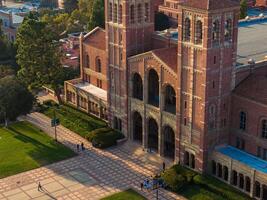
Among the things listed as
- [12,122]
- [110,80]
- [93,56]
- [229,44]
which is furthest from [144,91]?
[12,122]

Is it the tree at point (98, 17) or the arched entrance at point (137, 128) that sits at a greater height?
the tree at point (98, 17)

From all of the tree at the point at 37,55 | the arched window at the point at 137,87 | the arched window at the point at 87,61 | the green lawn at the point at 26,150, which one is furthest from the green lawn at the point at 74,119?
the arched window at the point at 137,87

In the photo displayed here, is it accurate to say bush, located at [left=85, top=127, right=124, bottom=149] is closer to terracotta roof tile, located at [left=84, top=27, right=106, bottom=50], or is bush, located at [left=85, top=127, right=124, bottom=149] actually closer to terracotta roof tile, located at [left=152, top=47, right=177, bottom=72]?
terracotta roof tile, located at [left=152, top=47, right=177, bottom=72]

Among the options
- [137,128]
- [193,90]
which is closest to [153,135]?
[137,128]

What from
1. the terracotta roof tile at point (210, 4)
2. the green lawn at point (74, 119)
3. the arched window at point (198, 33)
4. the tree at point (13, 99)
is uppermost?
the terracotta roof tile at point (210, 4)

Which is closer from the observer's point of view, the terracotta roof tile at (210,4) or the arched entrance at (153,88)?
the terracotta roof tile at (210,4)

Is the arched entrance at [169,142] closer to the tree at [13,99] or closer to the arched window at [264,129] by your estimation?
the arched window at [264,129]

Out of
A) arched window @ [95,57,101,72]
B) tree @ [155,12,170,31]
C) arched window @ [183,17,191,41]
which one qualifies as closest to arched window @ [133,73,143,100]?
arched window @ [183,17,191,41]
